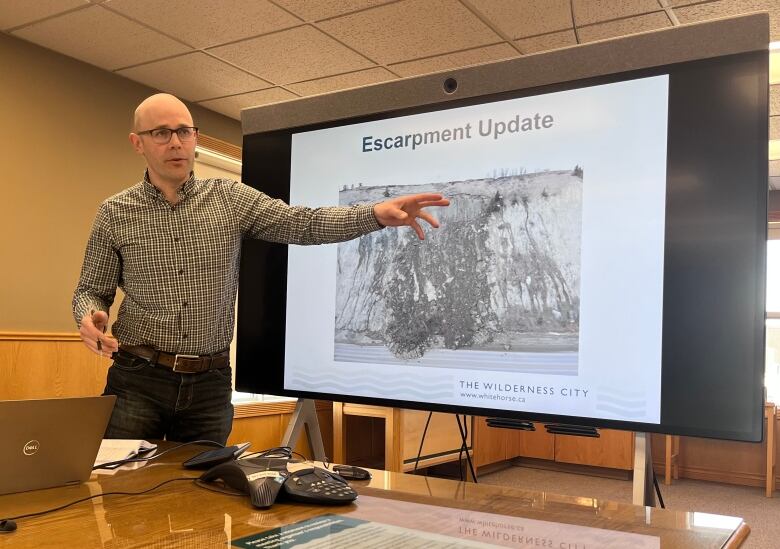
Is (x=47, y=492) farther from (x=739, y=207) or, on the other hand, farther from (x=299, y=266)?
(x=739, y=207)

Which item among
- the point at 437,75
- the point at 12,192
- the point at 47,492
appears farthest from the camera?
the point at 12,192

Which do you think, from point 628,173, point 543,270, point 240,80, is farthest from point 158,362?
point 240,80

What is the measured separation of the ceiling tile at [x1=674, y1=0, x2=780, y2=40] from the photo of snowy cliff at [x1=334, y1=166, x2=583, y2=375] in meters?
2.27

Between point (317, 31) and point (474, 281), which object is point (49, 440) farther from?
point (317, 31)

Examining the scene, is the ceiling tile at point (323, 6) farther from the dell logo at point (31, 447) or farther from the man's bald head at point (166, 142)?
the dell logo at point (31, 447)

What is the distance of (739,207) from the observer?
128 cm

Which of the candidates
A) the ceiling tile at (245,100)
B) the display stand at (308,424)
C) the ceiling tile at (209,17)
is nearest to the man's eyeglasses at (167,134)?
the display stand at (308,424)

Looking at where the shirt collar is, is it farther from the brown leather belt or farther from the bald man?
the brown leather belt

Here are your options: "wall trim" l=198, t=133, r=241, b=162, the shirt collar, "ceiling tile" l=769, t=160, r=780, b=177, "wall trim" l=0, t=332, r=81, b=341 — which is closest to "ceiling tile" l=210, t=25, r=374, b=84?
"wall trim" l=198, t=133, r=241, b=162

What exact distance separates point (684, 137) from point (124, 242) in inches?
51.0

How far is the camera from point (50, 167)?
3980mm

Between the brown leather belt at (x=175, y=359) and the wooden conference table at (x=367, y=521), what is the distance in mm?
606

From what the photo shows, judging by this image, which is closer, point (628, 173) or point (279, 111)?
point (628, 173)

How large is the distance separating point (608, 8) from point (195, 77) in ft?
7.93
